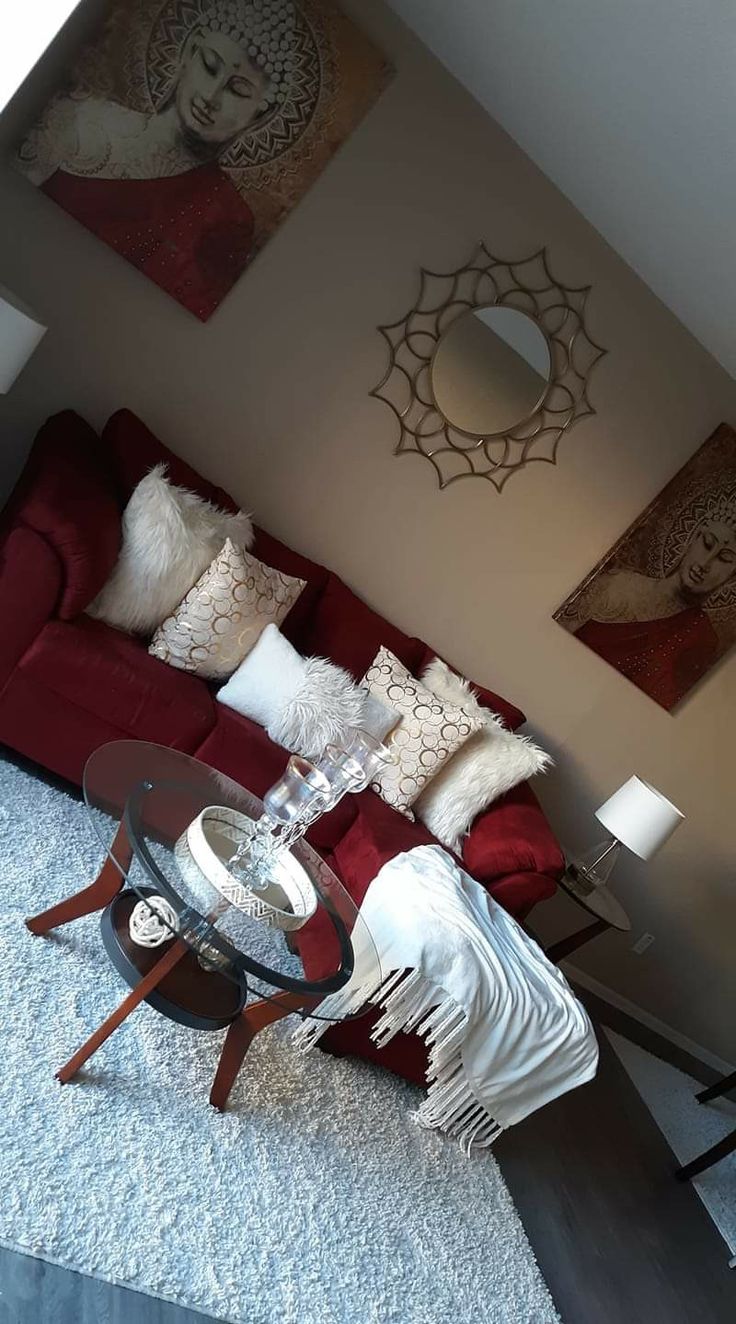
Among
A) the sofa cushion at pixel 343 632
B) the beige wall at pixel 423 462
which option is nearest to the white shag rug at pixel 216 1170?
the sofa cushion at pixel 343 632

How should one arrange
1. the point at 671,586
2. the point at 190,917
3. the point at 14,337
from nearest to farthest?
the point at 190,917, the point at 14,337, the point at 671,586

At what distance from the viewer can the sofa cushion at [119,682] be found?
3.01 metres

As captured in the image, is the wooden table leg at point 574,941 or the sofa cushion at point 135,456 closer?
the sofa cushion at point 135,456

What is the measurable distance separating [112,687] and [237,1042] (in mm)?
1221

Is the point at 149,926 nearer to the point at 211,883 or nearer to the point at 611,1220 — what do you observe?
the point at 211,883

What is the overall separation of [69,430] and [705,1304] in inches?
132

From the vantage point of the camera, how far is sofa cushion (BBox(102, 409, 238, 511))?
11.0 feet

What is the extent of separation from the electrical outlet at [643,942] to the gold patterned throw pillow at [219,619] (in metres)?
2.36

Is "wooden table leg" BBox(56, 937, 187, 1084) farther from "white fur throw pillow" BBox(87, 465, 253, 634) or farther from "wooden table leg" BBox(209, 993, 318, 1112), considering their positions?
"white fur throw pillow" BBox(87, 465, 253, 634)

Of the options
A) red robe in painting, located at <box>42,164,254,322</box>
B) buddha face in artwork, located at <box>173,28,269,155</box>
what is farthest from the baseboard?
buddha face in artwork, located at <box>173,28,269,155</box>

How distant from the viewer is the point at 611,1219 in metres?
3.00

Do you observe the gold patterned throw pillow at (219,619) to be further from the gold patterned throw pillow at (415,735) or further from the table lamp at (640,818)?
the table lamp at (640,818)

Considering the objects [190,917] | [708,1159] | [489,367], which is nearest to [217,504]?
[489,367]

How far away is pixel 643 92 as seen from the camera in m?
2.76
